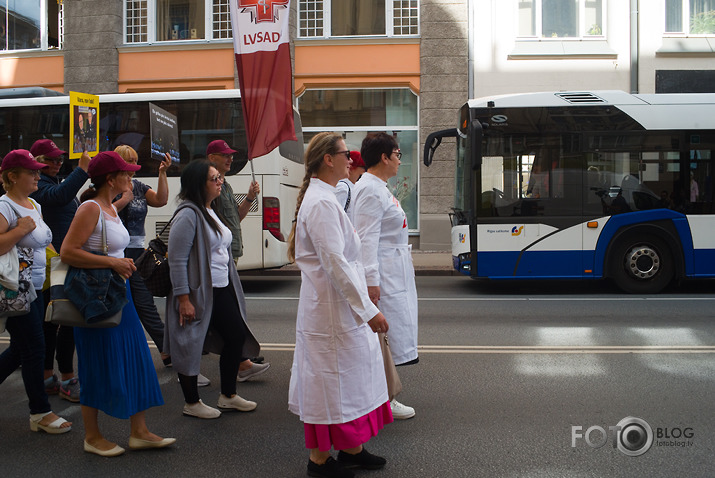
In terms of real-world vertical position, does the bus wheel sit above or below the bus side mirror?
below

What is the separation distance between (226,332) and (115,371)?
946mm

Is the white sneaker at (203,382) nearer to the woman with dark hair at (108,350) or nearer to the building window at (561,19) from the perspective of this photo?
the woman with dark hair at (108,350)

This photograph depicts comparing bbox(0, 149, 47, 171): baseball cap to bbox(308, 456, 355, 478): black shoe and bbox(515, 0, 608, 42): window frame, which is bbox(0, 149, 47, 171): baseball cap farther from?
bbox(515, 0, 608, 42): window frame

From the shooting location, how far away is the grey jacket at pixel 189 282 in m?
4.87

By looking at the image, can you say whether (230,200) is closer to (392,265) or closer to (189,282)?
(189,282)

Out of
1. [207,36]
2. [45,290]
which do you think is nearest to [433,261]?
[207,36]

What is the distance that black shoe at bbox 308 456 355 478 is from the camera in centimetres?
389

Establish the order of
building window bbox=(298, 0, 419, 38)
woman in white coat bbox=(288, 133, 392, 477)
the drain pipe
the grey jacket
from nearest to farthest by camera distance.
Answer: woman in white coat bbox=(288, 133, 392, 477) < the grey jacket < the drain pipe < building window bbox=(298, 0, 419, 38)

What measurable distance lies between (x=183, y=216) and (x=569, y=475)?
2801 millimetres

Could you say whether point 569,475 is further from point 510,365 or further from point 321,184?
point 510,365

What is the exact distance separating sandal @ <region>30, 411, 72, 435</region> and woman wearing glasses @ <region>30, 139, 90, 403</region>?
70 centimetres

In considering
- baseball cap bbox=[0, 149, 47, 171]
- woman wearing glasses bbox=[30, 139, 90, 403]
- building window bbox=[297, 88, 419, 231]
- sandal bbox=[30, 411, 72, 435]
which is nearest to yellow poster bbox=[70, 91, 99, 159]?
woman wearing glasses bbox=[30, 139, 90, 403]

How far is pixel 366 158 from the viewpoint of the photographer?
4.92m

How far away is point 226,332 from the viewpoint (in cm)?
511
